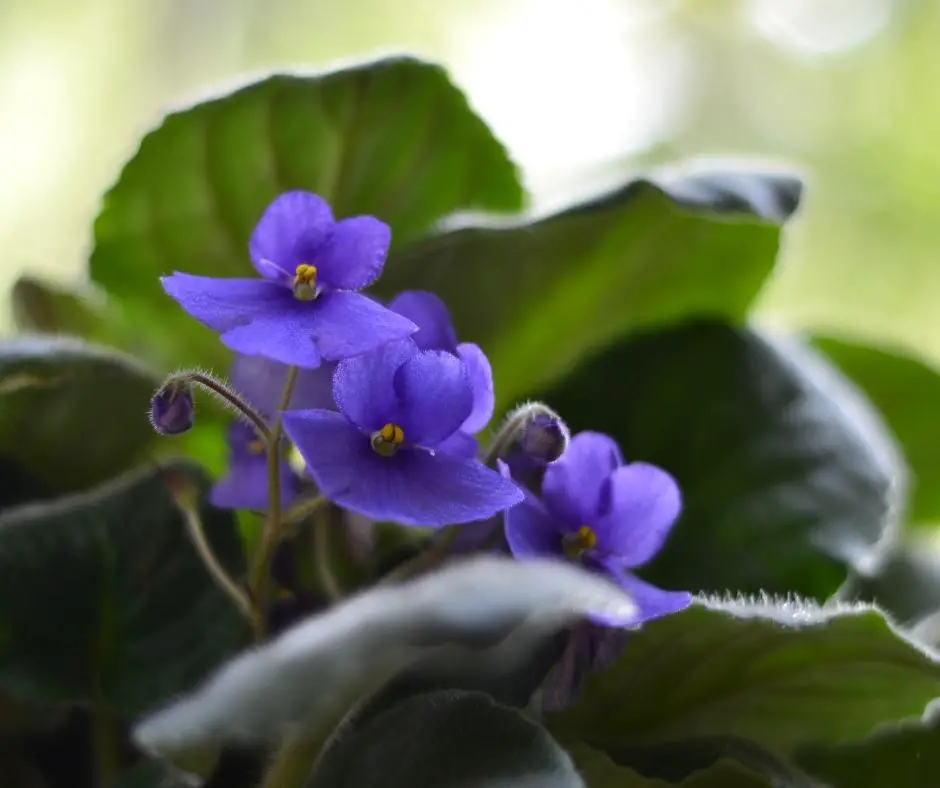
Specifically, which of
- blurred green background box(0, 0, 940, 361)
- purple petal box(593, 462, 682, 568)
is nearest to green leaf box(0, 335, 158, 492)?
purple petal box(593, 462, 682, 568)

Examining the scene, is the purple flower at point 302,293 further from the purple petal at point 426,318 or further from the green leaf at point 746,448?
the green leaf at point 746,448

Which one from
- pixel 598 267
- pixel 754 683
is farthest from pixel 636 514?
pixel 598 267

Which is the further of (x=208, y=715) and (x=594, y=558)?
(x=594, y=558)

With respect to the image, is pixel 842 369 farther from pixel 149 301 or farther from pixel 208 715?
pixel 208 715

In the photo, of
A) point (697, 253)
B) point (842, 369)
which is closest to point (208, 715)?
point (697, 253)

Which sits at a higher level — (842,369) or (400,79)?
(400,79)

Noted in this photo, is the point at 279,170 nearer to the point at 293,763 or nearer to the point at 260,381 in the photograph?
the point at 260,381
